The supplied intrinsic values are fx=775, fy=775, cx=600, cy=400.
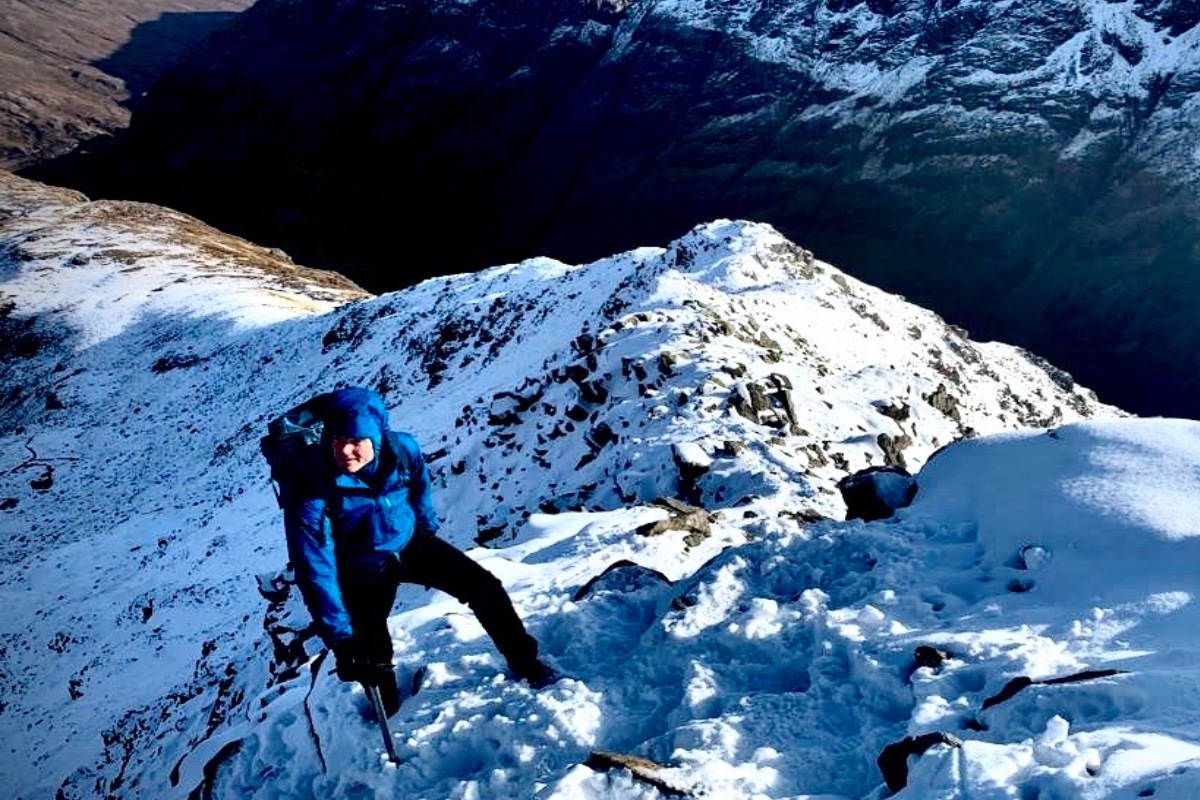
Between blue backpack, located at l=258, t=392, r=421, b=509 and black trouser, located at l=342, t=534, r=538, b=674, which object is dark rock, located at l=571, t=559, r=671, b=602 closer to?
black trouser, located at l=342, t=534, r=538, b=674

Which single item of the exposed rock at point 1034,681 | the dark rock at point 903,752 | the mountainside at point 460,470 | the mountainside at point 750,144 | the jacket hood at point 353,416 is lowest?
the mountainside at point 460,470

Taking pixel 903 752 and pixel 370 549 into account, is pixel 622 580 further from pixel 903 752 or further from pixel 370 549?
pixel 903 752

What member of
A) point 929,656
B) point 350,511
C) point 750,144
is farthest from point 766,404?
point 750,144

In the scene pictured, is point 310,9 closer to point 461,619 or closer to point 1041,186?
point 1041,186

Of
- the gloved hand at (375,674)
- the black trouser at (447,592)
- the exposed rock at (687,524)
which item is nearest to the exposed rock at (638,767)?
the black trouser at (447,592)

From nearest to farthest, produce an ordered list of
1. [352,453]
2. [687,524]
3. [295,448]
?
[295,448]
[352,453]
[687,524]

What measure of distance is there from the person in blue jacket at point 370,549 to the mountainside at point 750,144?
241ft

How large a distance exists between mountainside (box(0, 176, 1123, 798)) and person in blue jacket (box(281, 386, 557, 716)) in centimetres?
53

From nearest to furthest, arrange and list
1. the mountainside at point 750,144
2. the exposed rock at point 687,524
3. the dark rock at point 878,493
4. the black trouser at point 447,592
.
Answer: the black trouser at point 447,592 < the dark rock at point 878,493 < the exposed rock at point 687,524 < the mountainside at point 750,144

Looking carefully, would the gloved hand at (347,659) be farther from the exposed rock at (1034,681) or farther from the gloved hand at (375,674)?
the exposed rock at (1034,681)

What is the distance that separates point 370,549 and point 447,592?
734 millimetres

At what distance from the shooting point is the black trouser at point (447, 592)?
229 inches

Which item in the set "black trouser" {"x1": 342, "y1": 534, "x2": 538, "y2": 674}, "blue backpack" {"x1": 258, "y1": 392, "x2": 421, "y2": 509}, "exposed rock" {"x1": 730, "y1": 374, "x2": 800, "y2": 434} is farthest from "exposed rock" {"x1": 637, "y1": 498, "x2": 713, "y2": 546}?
"blue backpack" {"x1": 258, "y1": 392, "x2": 421, "y2": 509}

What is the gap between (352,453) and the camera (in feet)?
16.8
